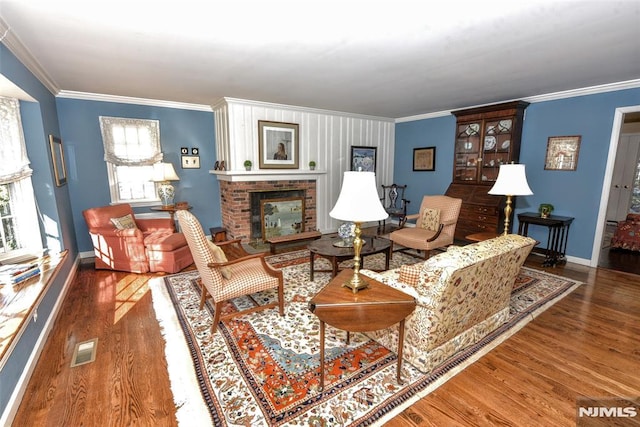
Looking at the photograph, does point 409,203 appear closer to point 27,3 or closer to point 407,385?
point 407,385

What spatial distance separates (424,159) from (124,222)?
542cm

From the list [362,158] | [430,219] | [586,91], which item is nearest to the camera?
[586,91]

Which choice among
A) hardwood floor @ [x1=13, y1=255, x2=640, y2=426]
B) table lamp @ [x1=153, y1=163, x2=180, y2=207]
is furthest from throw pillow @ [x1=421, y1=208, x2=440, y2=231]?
table lamp @ [x1=153, y1=163, x2=180, y2=207]

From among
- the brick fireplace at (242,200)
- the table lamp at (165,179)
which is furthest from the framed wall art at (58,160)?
the brick fireplace at (242,200)

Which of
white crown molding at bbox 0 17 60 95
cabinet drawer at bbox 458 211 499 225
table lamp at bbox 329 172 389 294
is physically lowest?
cabinet drawer at bbox 458 211 499 225

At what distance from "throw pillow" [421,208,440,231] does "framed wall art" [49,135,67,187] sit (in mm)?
4795

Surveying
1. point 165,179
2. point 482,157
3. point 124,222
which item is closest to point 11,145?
point 124,222

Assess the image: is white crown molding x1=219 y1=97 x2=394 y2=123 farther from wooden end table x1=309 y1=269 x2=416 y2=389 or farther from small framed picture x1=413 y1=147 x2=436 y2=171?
wooden end table x1=309 y1=269 x2=416 y2=389

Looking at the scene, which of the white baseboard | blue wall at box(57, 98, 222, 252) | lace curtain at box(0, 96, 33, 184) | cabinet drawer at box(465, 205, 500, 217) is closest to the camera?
the white baseboard

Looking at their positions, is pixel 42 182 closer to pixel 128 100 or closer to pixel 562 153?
pixel 128 100

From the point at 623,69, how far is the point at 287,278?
173 inches

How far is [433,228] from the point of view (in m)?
4.38

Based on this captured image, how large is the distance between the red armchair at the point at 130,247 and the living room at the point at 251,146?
31cm

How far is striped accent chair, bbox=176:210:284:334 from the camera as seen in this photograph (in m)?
2.39
